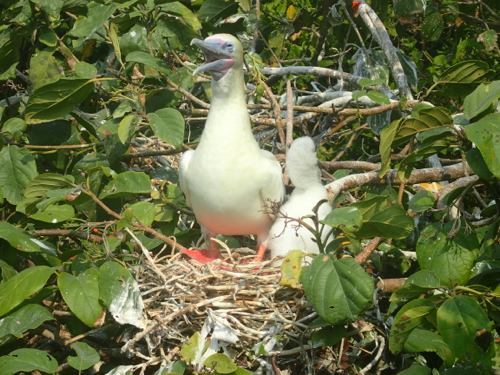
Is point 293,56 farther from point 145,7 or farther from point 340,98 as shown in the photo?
point 145,7

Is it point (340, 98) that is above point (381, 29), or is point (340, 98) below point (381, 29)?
below

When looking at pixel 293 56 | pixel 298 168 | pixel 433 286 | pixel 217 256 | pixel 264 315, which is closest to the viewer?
pixel 433 286

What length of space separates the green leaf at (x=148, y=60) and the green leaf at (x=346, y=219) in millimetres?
1571

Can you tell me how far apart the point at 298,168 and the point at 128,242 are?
105cm

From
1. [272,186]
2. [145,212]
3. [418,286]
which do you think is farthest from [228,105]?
[418,286]

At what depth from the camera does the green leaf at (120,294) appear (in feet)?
9.18

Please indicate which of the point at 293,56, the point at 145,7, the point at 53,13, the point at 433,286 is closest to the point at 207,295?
the point at 433,286

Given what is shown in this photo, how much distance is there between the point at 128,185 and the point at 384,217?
1360mm

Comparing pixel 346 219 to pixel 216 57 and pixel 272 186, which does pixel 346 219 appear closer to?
pixel 272 186

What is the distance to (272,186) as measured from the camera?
3.49 m

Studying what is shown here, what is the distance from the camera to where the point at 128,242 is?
129 inches

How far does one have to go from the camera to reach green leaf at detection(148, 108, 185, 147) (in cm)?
323

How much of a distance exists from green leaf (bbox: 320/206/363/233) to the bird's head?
1.32 meters

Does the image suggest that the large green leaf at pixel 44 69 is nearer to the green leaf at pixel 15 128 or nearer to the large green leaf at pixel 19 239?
the green leaf at pixel 15 128
